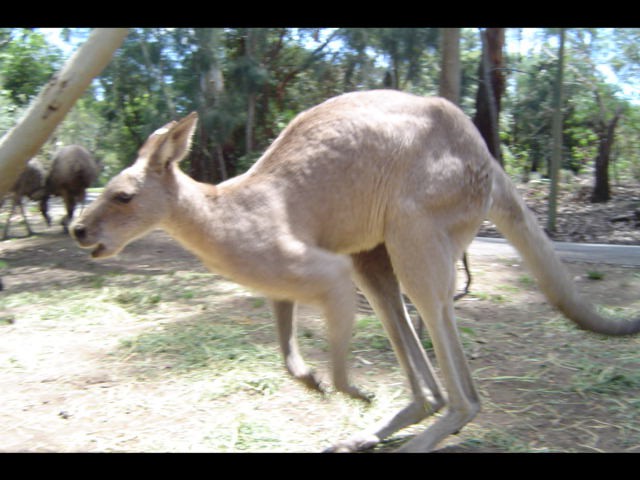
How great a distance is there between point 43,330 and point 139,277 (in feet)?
7.15

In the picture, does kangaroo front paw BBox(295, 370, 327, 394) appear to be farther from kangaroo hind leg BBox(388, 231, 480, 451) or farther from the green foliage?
the green foliage

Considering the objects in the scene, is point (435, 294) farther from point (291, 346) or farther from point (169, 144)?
point (169, 144)

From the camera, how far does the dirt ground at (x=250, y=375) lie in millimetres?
4246

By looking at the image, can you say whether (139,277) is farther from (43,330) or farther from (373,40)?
(373,40)

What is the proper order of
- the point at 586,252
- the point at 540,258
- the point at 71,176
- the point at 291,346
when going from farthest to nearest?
the point at 71,176 < the point at 586,252 < the point at 540,258 < the point at 291,346

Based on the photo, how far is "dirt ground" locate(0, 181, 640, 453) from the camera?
13.9ft

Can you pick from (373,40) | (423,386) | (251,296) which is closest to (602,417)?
(423,386)

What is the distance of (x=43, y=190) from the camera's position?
12.7 meters

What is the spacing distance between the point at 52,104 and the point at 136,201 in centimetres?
68

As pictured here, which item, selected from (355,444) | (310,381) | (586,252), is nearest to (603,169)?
(586,252)

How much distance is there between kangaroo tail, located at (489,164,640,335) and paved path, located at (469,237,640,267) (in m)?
4.32

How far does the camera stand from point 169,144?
3707mm

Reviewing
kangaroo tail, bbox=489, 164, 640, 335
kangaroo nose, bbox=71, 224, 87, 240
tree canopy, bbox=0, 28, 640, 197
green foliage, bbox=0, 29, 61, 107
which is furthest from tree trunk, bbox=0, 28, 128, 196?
green foliage, bbox=0, 29, 61, 107

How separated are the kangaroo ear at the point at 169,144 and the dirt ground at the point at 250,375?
1.71 meters
